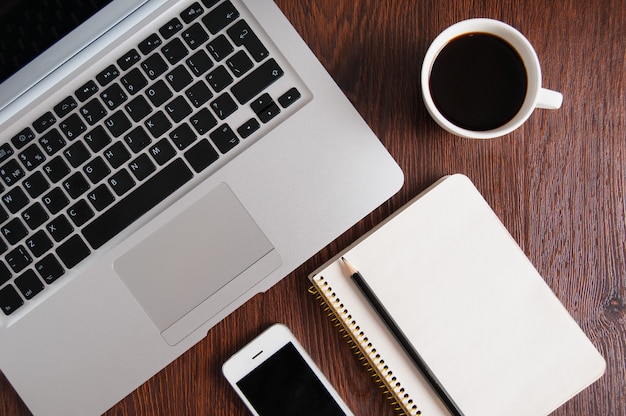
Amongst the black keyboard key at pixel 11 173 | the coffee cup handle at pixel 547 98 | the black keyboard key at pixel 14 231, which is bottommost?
the coffee cup handle at pixel 547 98

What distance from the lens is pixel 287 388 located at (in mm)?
605

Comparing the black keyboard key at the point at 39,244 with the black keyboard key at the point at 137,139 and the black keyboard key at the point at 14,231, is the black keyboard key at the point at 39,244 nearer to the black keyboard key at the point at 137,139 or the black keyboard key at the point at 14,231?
the black keyboard key at the point at 14,231

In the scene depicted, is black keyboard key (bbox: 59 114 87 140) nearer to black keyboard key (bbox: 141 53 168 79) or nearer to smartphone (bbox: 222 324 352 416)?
black keyboard key (bbox: 141 53 168 79)

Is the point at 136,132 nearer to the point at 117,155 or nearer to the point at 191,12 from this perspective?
the point at 117,155

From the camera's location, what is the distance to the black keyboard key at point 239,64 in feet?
1.96

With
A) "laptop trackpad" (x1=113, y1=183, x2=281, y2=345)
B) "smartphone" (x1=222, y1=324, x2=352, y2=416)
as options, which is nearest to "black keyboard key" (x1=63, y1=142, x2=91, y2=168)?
"laptop trackpad" (x1=113, y1=183, x2=281, y2=345)

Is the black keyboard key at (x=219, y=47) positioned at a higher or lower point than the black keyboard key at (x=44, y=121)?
lower

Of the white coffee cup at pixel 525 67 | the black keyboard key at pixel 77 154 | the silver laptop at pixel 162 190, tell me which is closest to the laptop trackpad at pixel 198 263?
the silver laptop at pixel 162 190

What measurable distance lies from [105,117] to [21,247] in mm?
151

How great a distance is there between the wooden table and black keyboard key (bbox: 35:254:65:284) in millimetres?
208

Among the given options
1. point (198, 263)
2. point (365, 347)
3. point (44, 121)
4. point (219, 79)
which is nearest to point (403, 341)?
point (365, 347)

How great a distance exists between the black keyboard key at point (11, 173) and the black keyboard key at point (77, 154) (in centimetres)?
5

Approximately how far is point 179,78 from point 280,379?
0.32 m

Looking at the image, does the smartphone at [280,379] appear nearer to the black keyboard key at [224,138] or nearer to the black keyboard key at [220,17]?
the black keyboard key at [224,138]
